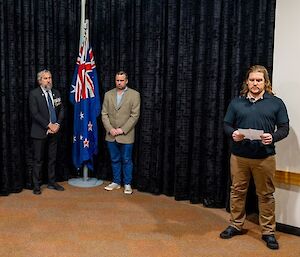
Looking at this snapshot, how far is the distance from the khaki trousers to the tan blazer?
1.62m

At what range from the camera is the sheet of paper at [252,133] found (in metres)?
3.31

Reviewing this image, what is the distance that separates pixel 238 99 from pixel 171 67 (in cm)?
135

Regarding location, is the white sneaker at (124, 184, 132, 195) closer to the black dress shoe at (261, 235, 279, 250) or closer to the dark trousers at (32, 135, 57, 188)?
the dark trousers at (32, 135, 57, 188)

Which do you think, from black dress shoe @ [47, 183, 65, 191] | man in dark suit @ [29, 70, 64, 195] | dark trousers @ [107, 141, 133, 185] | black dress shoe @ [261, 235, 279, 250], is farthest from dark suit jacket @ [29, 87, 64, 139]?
black dress shoe @ [261, 235, 279, 250]

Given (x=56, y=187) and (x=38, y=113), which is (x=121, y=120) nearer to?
(x=38, y=113)

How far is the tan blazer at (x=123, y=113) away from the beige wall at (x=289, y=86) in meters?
1.71

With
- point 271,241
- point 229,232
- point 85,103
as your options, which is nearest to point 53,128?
point 85,103

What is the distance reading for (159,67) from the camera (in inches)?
192

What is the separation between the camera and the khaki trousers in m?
3.49

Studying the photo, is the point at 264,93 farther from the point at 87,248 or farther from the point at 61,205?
the point at 61,205

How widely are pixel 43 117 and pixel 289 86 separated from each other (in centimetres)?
269

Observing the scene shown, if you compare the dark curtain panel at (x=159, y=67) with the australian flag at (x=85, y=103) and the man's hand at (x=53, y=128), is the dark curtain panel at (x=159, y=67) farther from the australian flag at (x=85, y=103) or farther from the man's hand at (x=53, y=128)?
the man's hand at (x=53, y=128)

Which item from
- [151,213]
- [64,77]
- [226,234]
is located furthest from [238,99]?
[64,77]

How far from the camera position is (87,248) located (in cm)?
346
